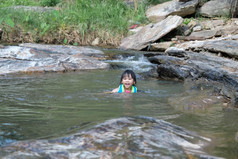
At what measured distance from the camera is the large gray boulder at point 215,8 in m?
14.2

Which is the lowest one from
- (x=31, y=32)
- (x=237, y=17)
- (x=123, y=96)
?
(x=123, y=96)

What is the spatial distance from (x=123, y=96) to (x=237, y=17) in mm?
11108

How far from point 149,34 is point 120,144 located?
10987 mm

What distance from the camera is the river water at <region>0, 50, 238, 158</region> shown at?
9.27ft

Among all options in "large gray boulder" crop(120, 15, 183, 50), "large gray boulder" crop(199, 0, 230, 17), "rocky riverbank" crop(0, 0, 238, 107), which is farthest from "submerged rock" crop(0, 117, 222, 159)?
"large gray boulder" crop(199, 0, 230, 17)

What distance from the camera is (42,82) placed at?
21.1ft

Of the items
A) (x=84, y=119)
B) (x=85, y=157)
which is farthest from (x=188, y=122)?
(x=85, y=157)

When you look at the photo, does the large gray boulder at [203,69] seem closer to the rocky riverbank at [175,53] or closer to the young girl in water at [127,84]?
the rocky riverbank at [175,53]

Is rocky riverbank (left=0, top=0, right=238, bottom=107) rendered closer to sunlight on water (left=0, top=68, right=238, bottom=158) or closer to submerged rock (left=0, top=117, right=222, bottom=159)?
sunlight on water (left=0, top=68, right=238, bottom=158)

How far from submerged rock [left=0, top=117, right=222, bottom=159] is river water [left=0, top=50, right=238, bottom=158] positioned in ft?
0.55

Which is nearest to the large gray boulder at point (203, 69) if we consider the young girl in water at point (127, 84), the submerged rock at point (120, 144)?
the young girl in water at point (127, 84)

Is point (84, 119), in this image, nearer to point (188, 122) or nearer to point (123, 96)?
point (188, 122)

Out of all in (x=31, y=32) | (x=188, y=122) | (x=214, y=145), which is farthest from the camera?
(x=31, y=32)

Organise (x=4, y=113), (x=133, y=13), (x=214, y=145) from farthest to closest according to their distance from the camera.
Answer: (x=133, y=13) → (x=4, y=113) → (x=214, y=145)
